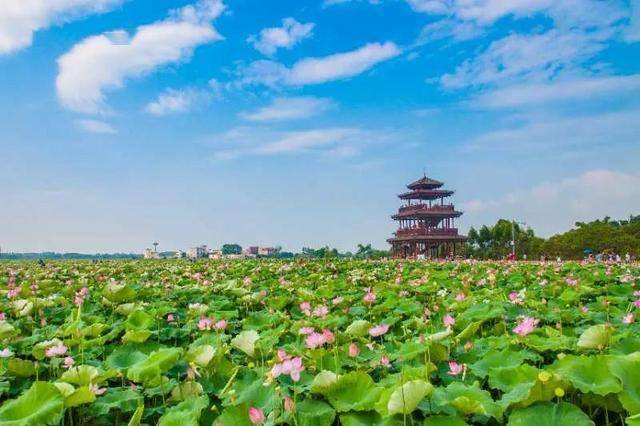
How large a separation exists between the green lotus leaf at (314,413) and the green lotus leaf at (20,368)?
1.51m

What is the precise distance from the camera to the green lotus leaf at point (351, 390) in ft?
6.23

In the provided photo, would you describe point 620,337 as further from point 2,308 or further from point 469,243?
point 469,243

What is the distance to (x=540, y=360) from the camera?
2695mm

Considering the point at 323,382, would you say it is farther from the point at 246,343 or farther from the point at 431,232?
the point at 431,232

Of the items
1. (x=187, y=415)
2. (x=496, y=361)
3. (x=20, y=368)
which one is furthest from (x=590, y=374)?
(x=20, y=368)

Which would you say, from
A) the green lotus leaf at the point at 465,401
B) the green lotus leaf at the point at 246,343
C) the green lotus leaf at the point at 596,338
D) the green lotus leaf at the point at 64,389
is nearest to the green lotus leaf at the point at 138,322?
the green lotus leaf at the point at 246,343

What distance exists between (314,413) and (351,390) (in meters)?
0.17

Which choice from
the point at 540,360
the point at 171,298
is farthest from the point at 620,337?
the point at 171,298

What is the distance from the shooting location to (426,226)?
4312 cm

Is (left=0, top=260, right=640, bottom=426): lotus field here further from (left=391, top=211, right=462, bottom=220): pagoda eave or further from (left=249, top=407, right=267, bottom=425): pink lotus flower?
(left=391, top=211, right=462, bottom=220): pagoda eave

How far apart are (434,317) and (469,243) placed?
51.9m

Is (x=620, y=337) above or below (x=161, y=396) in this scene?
above

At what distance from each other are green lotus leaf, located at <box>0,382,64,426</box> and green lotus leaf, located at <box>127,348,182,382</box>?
1.10 ft

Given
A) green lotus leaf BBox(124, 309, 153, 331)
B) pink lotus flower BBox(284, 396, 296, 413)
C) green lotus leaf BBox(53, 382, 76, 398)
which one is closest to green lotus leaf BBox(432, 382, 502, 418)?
pink lotus flower BBox(284, 396, 296, 413)
